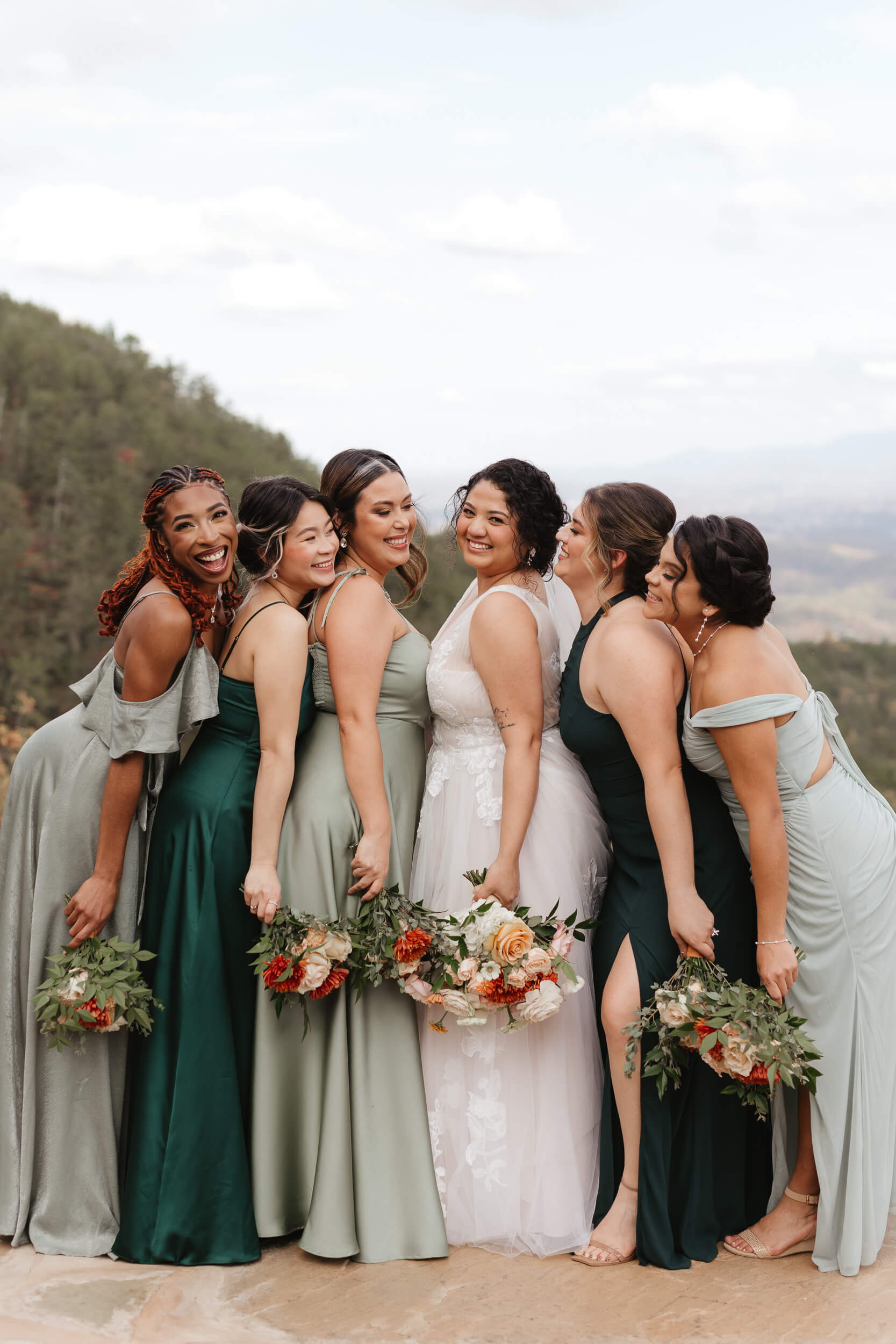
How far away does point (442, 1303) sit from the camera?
341 cm

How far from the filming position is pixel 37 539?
71.5 feet

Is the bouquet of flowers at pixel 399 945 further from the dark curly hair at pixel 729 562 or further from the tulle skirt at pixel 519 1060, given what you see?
the dark curly hair at pixel 729 562

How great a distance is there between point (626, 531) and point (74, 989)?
7.76ft

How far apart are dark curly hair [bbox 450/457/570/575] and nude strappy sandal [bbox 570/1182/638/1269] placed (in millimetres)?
2285

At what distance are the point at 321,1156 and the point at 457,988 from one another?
73cm

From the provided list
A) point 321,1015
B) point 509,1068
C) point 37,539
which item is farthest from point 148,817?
point 37,539

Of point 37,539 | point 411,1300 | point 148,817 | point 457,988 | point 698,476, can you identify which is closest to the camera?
point 411,1300

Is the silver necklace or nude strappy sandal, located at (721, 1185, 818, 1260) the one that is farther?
nude strappy sandal, located at (721, 1185, 818, 1260)

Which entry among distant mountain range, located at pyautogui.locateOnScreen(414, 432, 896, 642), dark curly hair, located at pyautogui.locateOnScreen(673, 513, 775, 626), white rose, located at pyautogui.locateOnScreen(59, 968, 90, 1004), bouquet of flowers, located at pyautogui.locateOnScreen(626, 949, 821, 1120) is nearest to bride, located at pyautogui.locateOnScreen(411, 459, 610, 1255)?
bouquet of flowers, located at pyautogui.locateOnScreen(626, 949, 821, 1120)

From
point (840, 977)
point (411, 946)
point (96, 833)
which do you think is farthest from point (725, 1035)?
point (96, 833)

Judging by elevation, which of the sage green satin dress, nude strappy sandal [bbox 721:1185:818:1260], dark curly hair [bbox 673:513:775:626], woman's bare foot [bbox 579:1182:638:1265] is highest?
dark curly hair [bbox 673:513:775:626]

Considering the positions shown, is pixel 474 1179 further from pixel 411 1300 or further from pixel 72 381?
pixel 72 381

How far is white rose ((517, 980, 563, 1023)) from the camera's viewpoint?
11.7 feet

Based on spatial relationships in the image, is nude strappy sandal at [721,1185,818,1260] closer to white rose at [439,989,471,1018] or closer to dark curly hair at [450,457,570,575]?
white rose at [439,989,471,1018]
